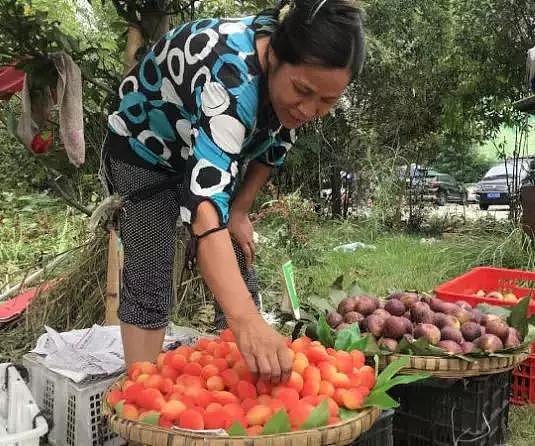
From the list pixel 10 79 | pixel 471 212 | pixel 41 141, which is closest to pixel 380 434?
pixel 41 141

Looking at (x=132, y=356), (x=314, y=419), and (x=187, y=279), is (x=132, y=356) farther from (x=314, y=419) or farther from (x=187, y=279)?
(x=187, y=279)

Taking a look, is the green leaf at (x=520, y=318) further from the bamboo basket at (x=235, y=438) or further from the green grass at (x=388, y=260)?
the green grass at (x=388, y=260)

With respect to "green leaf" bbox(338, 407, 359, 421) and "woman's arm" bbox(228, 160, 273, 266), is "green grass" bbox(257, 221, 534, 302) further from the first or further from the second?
"green leaf" bbox(338, 407, 359, 421)

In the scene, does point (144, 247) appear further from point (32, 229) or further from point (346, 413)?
point (32, 229)

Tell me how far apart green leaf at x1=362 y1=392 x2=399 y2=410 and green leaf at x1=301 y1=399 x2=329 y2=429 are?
0.18 meters

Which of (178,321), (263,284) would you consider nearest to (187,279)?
(178,321)

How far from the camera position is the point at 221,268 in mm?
1466

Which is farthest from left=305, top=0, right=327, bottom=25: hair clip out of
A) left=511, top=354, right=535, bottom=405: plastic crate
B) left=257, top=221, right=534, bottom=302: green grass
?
left=257, top=221, right=534, bottom=302: green grass

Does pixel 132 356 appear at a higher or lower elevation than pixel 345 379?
lower

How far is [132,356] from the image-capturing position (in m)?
2.10

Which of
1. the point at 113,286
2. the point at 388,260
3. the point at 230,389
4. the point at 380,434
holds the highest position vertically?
the point at 230,389

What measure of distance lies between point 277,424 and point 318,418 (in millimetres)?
96

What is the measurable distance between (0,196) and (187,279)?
584cm

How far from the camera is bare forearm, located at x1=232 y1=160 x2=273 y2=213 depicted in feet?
7.38
